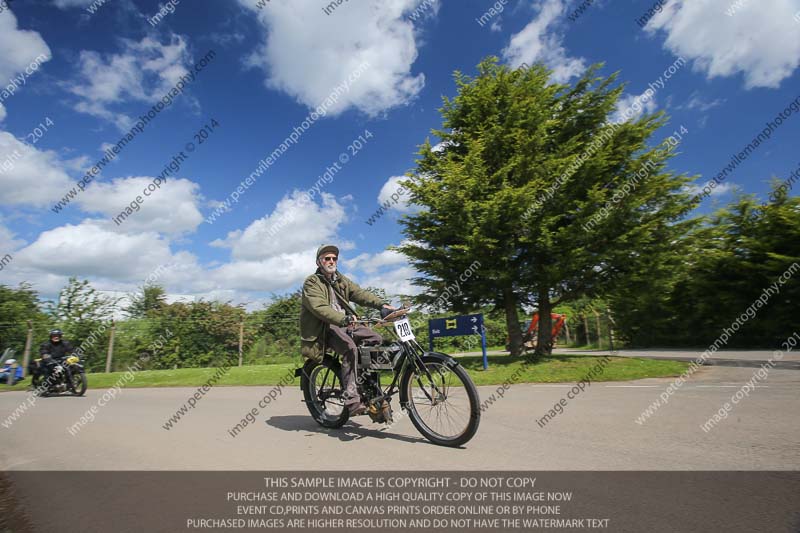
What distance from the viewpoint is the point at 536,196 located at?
431 inches

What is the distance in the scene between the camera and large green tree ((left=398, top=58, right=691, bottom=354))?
35.2ft

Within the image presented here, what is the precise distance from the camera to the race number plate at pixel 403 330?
4.03 metres

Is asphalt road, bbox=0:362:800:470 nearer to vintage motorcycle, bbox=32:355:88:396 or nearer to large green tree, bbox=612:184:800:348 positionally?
vintage motorcycle, bbox=32:355:88:396

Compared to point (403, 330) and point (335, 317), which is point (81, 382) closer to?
point (335, 317)

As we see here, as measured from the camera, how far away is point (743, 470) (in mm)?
2777

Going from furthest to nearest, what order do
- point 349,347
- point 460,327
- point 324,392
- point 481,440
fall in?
point 460,327, point 324,392, point 349,347, point 481,440

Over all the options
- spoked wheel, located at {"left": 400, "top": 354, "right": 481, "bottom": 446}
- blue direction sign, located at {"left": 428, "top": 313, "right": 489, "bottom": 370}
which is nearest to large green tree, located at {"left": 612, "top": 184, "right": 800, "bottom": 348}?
blue direction sign, located at {"left": 428, "top": 313, "right": 489, "bottom": 370}

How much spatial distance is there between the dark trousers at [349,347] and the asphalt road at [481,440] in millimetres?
493

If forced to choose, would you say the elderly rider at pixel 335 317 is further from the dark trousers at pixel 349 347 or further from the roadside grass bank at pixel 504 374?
the roadside grass bank at pixel 504 374

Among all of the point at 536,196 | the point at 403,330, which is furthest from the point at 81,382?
the point at 536,196

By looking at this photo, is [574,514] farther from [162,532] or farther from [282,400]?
[282,400]

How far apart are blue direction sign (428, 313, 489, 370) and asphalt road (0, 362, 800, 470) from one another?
4935 mm

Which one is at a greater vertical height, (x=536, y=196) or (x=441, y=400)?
(x=536, y=196)

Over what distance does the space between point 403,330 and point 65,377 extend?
1066 centimetres
